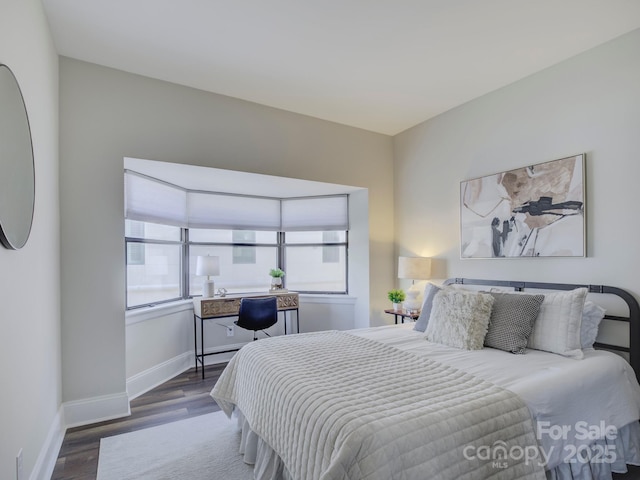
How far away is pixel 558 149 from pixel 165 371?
424cm

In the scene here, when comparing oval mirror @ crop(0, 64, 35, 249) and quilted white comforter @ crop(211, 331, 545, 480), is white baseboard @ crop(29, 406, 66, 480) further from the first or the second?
oval mirror @ crop(0, 64, 35, 249)

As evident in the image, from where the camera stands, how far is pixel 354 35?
2436mm

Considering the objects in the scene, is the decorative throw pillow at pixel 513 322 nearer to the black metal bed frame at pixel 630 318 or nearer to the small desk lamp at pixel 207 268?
the black metal bed frame at pixel 630 318

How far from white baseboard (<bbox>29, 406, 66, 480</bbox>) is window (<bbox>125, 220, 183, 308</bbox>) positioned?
1159 millimetres

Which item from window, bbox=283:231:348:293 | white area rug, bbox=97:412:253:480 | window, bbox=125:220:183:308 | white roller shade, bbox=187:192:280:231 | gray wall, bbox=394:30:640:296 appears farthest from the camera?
window, bbox=283:231:348:293

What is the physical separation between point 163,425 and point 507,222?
3340mm

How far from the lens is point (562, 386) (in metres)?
1.78

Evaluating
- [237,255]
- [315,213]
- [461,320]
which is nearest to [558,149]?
[461,320]

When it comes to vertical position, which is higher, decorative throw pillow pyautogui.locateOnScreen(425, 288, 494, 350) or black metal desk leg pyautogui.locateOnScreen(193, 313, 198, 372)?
decorative throw pillow pyautogui.locateOnScreen(425, 288, 494, 350)

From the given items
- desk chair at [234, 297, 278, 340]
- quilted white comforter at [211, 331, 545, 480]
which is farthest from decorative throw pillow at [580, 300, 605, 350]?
desk chair at [234, 297, 278, 340]

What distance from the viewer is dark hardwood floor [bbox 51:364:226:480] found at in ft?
7.09

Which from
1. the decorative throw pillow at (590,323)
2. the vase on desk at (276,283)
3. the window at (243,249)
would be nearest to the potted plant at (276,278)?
the vase on desk at (276,283)

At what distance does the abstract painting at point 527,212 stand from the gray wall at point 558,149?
7 cm

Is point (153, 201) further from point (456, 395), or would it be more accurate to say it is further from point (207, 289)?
point (456, 395)
